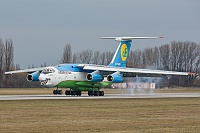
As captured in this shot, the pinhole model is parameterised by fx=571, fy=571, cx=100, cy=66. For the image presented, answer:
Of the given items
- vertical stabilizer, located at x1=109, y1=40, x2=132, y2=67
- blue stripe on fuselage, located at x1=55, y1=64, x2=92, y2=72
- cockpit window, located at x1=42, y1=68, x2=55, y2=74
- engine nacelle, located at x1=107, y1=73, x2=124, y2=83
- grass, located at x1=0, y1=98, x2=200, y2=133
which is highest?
vertical stabilizer, located at x1=109, y1=40, x2=132, y2=67

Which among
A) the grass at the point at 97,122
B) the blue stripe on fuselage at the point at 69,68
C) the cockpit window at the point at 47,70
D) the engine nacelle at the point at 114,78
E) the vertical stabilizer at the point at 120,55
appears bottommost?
the grass at the point at 97,122

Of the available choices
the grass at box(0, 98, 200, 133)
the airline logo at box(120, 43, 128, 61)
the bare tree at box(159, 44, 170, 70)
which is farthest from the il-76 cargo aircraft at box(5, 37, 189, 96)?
the bare tree at box(159, 44, 170, 70)

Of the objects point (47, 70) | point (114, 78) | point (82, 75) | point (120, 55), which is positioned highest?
point (120, 55)

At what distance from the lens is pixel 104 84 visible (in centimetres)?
5953

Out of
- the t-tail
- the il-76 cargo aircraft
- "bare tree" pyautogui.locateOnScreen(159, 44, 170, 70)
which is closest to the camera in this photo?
the il-76 cargo aircraft

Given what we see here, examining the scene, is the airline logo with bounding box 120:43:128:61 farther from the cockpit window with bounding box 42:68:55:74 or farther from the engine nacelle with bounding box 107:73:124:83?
the cockpit window with bounding box 42:68:55:74

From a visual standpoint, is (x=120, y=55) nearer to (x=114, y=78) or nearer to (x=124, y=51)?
(x=124, y=51)

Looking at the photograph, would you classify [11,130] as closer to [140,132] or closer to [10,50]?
[140,132]

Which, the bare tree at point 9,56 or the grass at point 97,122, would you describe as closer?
the grass at point 97,122

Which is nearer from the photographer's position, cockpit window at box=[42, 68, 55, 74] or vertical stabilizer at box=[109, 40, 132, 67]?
cockpit window at box=[42, 68, 55, 74]

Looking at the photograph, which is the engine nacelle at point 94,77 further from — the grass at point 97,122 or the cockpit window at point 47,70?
the grass at point 97,122

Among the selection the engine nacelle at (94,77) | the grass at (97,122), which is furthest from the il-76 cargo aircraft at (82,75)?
the grass at (97,122)

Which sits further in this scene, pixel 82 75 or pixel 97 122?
pixel 82 75

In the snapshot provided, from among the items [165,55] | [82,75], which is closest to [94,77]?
[82,75]
